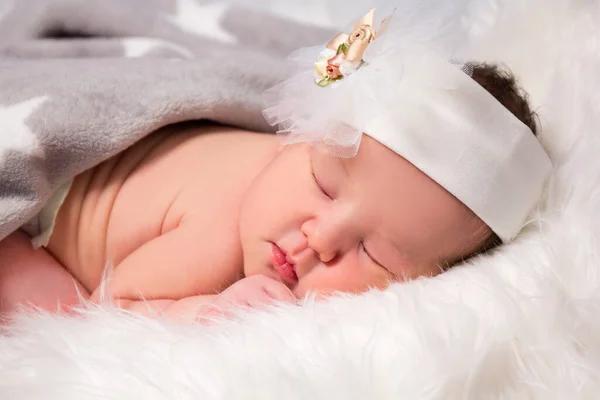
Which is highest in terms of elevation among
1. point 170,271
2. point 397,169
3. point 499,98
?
point 499,98

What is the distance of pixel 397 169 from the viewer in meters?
0.84

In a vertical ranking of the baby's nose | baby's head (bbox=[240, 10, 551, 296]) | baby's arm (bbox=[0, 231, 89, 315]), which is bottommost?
baby's arm (bbox=[0, 231, 89, 315])

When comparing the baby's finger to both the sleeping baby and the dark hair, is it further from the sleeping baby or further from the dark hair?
the dark hair

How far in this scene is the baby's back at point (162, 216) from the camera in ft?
3.08

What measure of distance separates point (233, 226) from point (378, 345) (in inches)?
15.5

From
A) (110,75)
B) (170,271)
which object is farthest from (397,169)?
(110,75)

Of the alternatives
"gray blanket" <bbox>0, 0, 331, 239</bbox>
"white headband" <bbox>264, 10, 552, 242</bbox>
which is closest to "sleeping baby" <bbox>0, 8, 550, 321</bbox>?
"white headband" <bbox>264, 10, 552, 242</bbox>

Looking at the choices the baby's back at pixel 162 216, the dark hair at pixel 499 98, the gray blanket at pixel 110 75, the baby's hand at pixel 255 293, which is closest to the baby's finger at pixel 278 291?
the baby's hand at pixel 255 293

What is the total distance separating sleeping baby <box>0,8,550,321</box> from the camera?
0.84 meters

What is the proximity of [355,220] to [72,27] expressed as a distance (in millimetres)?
910

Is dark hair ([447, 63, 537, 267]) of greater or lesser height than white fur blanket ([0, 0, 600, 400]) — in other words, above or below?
above

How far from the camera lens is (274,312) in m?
0.73

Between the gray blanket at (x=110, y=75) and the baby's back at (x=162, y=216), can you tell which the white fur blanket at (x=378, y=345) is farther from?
the gray blanket at (x=110, y=75)

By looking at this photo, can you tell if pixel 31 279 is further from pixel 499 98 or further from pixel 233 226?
pixel 499 98
